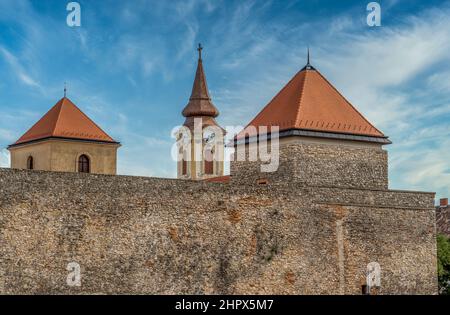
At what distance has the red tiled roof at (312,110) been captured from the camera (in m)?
31.5

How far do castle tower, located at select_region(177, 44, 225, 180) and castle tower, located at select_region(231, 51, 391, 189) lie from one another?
66.7 ft

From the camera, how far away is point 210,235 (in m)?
28.1

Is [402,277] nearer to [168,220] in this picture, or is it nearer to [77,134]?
[168,220]

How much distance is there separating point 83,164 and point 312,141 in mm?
10079

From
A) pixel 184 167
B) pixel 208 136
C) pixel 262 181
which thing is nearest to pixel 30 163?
pixel 262 181

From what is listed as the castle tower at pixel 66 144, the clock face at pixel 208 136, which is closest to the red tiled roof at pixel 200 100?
the clock face at pixel 208 136

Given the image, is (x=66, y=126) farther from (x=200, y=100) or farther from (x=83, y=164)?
(x=200, y=100)

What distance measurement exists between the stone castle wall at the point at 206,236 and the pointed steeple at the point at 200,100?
21.5 m

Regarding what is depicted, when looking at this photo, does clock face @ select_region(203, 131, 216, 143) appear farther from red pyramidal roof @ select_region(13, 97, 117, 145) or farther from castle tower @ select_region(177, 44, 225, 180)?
red pyramidal roof @ select_region(13, 97, 117, 145)

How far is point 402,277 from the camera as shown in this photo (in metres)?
31.4

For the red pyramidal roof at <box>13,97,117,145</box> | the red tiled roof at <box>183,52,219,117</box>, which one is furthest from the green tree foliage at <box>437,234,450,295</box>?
the red tiled roof at <box>183,52,219,117</box>

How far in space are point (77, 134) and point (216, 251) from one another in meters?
10.2

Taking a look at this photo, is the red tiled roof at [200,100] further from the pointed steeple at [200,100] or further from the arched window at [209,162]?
the arched window at [209,162]
